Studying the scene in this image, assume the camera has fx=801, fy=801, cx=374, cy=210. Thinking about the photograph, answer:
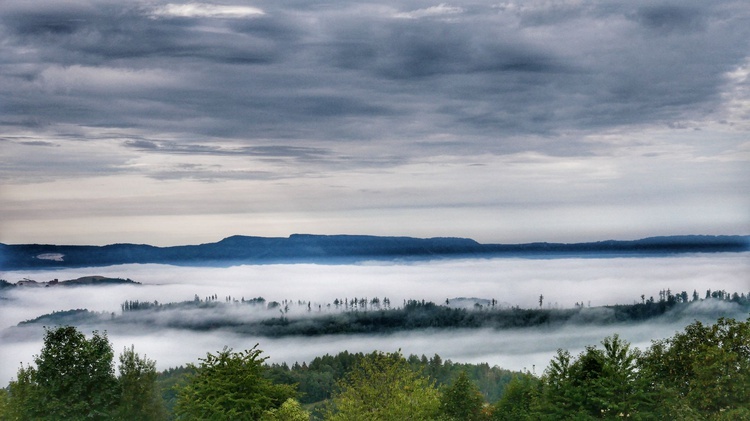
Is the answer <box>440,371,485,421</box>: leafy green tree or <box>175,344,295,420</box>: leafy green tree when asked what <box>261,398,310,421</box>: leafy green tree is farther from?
<box>440,371,485,421</box>: leafy green tree

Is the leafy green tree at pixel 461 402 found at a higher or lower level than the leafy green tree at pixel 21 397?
lower

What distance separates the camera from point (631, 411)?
43.6 meters

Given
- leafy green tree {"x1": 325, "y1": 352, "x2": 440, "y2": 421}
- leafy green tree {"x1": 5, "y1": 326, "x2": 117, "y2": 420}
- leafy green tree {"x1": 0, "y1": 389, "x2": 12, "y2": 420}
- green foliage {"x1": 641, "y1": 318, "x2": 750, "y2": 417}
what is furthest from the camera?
leafy green tree {"x1": 0, "y1": 389, "x2": 12, "y2": 420}

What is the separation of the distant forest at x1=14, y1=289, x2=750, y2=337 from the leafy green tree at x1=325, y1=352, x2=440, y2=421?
A: 80.9 m

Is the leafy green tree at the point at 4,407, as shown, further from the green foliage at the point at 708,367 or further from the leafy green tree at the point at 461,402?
the green foliage at the point at 708,367

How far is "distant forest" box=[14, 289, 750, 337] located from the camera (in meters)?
127

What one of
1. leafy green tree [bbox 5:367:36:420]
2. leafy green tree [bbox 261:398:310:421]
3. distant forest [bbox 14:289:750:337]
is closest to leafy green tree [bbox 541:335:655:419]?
leafy green tree [bbox 261:398:310:421]

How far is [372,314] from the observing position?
142750 mm

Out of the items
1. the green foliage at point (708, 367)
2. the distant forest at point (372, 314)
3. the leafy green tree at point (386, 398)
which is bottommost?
the distant forest at point (372, 314)

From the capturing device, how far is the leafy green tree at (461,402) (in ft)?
187

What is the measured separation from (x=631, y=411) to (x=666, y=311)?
9464 cm

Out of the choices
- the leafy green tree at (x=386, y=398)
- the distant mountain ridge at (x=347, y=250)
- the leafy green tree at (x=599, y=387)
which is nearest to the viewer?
the leafy green tree at (x=599, y=387)

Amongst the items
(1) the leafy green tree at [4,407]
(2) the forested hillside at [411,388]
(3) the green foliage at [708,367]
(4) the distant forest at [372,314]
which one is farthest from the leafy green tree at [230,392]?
(4) the distant forest at [372,314]

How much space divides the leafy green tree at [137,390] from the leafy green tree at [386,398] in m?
12.3
